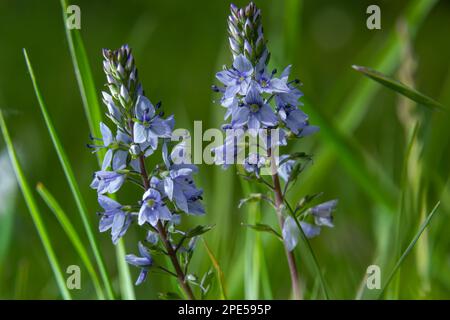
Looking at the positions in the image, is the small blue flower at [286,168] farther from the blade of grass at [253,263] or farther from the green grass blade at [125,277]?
the green grass blade at [125,277]

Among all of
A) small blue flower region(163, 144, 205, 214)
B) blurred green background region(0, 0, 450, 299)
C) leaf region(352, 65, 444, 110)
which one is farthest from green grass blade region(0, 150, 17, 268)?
leaf region(352, 65, 444, 110)

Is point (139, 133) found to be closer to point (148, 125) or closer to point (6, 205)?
point (148, 125)

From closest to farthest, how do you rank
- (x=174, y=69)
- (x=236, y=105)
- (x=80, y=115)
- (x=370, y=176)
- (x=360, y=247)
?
(x=236, y=105) → (x=370, y=176) → (x=360, y=247) → (x=80, y=115) → (x=174, y=69)

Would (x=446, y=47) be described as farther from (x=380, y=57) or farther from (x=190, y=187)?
(x=190, y=187)

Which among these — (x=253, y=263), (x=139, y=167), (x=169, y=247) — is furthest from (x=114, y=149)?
(x=253, y=263)

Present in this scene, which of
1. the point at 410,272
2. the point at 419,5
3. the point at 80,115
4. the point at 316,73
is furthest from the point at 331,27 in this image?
the point at 410,272

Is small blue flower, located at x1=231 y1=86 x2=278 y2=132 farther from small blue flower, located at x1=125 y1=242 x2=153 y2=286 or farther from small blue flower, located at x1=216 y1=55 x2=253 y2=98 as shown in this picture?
small blue flower, located at x1=125 y1=242 x2=153 y2=286
